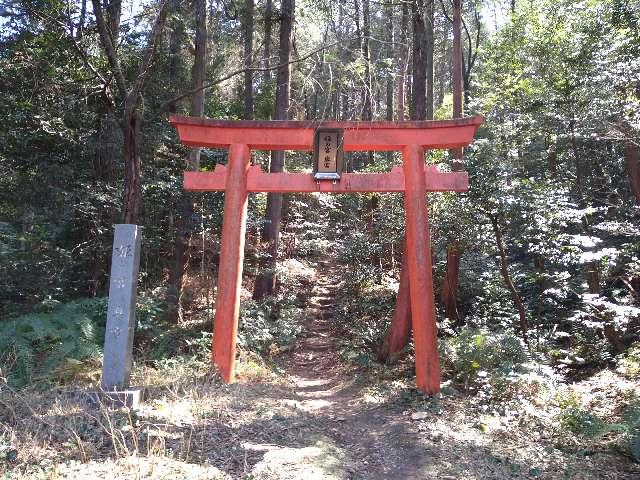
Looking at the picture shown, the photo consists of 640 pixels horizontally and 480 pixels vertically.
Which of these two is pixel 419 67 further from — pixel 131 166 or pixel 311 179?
pixel 131 166

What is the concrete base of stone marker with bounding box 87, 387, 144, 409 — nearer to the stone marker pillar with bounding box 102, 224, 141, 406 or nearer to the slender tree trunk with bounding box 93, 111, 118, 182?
the stone marker pillar with bounding box 102, 224, 141, 406

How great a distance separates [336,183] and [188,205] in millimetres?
4214

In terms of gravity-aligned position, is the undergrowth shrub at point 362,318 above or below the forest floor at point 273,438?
above

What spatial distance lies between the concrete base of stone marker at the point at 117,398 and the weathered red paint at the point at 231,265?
1831 mm

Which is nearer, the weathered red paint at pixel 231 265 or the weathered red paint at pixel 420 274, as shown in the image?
the weathered red paint at pixel 420 274

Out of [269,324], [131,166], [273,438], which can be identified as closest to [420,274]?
[273,438]

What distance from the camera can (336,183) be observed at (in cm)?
751

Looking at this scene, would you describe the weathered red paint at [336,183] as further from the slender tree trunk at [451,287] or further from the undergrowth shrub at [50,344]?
the slender tree trunk at [451,287]

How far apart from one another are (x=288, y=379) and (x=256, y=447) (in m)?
4.09

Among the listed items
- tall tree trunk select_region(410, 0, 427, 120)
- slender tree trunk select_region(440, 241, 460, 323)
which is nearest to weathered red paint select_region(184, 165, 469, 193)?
tall tree trunk select_region(410, 0, 427, 120)

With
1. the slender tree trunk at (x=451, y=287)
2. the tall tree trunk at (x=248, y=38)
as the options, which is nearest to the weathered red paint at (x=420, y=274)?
the slender tree trunk at (x=451, y=287)

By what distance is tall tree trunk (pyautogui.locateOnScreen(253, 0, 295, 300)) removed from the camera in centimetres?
1198

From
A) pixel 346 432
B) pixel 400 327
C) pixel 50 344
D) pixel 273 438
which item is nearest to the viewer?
pixel 273 438

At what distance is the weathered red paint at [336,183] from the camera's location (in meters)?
7.41
